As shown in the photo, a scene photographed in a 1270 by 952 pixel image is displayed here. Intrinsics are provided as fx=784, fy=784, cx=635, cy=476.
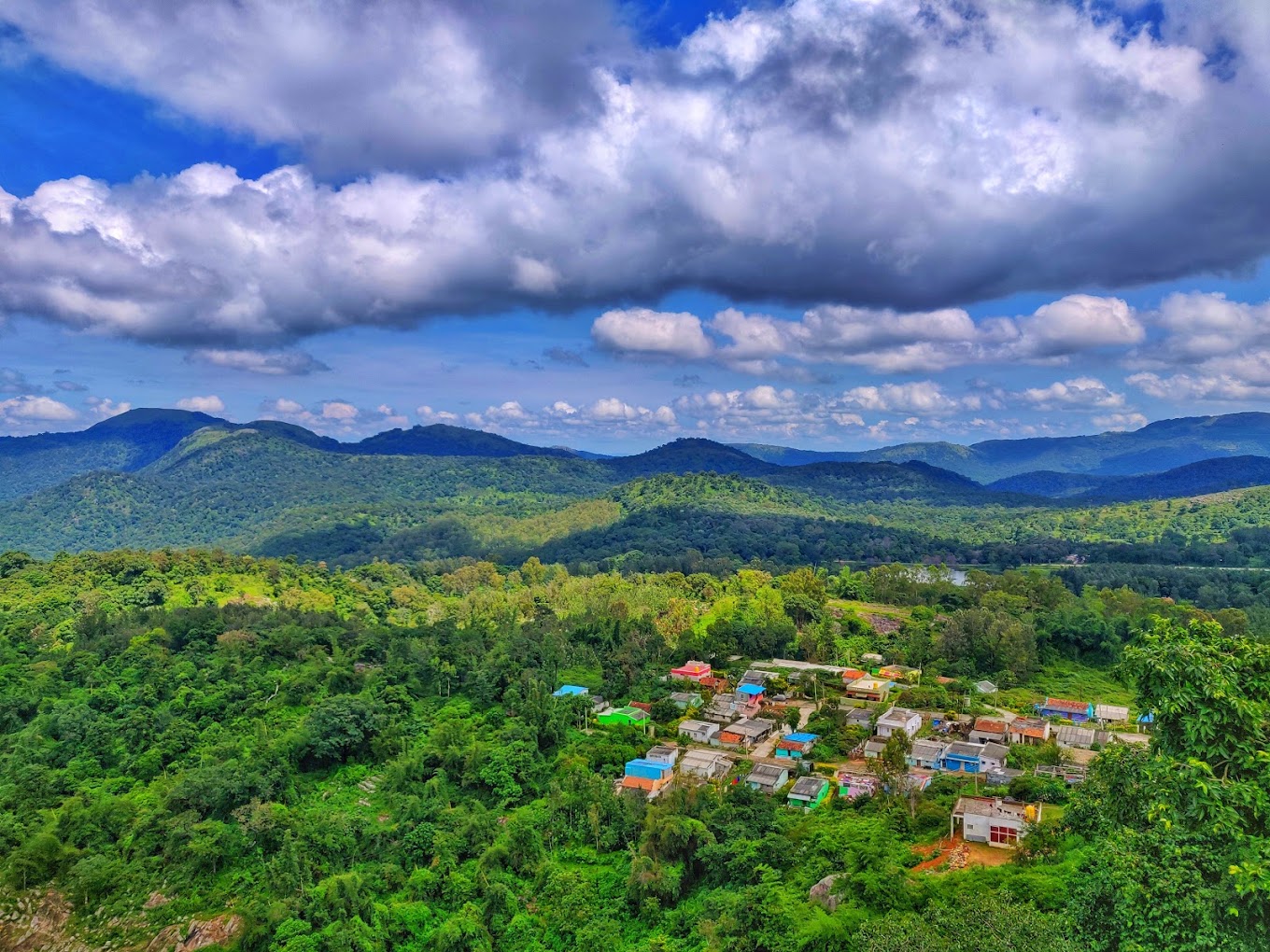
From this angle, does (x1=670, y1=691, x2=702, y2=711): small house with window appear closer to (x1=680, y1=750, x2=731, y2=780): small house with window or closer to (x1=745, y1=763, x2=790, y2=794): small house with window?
(x1=680, y1=750, x2=731, y2=780): small house with window

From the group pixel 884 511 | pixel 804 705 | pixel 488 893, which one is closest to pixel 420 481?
pixel 884 511

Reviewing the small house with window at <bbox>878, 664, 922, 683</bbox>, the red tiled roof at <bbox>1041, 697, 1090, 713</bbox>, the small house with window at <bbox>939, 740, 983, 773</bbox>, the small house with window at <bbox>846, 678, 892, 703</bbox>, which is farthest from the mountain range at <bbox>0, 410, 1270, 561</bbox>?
the small house with window at <bbox>939, 740, 983, 773</bbox>

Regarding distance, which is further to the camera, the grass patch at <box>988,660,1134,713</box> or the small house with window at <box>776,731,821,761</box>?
the grass patch at <box>988,660,1134,713</box>

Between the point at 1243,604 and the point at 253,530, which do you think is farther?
the point at 253,530

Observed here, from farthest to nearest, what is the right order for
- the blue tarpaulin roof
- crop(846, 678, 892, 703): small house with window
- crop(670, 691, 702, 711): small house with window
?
crop(846, 678, 892, 703): small house with window < crop(670, 691, 702, 711): small house with window < the blue tarpaulin roof

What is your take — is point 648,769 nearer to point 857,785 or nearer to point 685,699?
point 857,785

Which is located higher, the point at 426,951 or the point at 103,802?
the point at 103,802

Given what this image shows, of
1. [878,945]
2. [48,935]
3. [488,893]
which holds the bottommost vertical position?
[48,935]

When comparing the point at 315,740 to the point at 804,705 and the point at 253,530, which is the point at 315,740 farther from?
the point at 253,530
